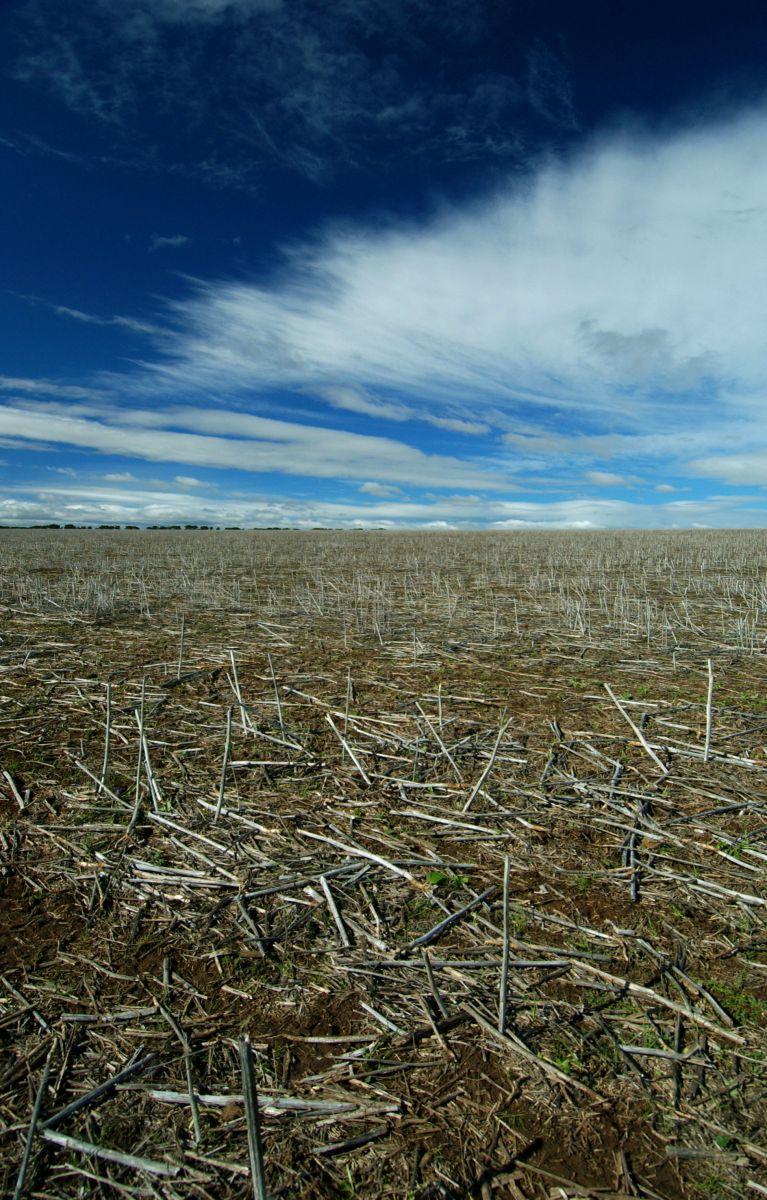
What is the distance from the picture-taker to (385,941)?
2865 millimetres

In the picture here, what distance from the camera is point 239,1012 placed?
2496 millimetres

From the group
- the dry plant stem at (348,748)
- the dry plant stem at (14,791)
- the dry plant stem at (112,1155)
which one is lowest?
the dry plant stem at (112,1155)

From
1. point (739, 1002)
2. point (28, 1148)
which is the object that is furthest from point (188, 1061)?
point (739, 1002)

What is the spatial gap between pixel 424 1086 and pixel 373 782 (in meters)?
2.24

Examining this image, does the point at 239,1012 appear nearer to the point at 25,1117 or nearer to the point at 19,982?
the point at 25,1117

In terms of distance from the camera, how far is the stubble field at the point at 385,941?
1.98 m

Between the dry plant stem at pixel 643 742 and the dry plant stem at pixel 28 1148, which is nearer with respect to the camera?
the dry plant stem at pixel 28 1148

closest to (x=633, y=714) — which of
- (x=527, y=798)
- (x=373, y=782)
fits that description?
(x=527, y=798)

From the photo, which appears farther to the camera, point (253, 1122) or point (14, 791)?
point (14, 791)

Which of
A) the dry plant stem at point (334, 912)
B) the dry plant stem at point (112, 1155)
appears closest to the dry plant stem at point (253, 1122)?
the dry plant stem at point (112, 1155)

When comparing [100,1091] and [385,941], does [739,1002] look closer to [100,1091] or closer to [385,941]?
[385,941]

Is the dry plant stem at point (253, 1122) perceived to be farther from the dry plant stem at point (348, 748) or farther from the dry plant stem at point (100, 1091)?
the dry plant stem at point (348, 748)

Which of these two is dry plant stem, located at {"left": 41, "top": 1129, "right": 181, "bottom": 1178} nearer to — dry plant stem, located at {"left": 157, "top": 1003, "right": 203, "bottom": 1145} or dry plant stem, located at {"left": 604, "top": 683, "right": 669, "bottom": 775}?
dry plant stem, located at {"left": 157, "top": 1003, "right": 203, "bottom": 1145}

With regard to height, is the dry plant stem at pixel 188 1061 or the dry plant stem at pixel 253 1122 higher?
the dry plant stem at pixel 253 1122
